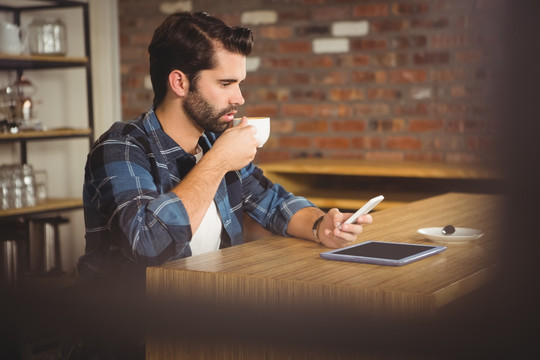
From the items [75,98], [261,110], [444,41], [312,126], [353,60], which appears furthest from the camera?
[75,98]

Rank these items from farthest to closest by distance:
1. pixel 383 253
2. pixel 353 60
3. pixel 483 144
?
pixel 353 60
pixel 383 253
pixel 483 144

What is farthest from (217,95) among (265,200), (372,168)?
(372,168)

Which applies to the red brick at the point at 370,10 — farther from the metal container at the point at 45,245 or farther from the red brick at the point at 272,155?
the metal container at the point at 45,245

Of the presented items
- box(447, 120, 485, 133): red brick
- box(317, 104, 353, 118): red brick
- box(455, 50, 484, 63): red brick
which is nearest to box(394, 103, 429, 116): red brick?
box(317, 104, 353, 118): red brick

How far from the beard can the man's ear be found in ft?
0.05

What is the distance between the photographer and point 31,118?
334cm

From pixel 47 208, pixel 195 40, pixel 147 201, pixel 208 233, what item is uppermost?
pixel 195 40

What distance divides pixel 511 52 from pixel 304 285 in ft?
2.80

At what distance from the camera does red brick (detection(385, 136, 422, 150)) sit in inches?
134

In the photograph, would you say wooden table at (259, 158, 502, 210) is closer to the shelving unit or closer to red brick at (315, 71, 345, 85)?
red brick at (315, 71, 345, 85)

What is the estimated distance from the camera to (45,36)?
3.36m

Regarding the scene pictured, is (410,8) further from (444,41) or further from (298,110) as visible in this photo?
(298,110)

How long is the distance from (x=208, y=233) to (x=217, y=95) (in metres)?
0.32


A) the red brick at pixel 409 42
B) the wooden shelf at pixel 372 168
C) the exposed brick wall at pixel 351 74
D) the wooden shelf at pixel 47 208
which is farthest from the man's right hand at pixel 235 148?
the red brick at pixel 409 42
